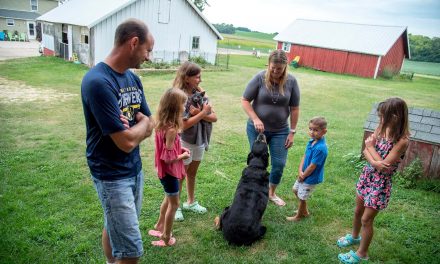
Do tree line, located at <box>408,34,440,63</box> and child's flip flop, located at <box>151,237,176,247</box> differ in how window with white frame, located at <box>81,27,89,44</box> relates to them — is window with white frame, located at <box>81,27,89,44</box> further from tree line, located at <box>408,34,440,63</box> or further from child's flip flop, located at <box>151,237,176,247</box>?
tree line, located at <box>408,34,440,63</box>

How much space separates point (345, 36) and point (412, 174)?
30169 mm

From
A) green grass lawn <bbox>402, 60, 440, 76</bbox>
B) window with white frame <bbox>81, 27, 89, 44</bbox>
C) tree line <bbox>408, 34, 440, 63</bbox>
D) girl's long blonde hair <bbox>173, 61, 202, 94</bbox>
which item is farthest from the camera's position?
tree line <bbox>408, 34, 440, 63</bbox>

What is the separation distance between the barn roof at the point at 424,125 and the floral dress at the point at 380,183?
2724 mm

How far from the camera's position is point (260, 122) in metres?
4.21

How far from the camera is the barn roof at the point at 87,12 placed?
724 inches

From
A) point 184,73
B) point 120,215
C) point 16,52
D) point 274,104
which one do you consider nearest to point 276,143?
point 274,104

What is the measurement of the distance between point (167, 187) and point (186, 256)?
808 millimetres

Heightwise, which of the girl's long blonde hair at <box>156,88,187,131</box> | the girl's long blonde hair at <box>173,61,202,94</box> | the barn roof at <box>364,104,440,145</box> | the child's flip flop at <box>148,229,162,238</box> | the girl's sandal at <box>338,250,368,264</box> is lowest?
the child's flip flop at <box>148,229,162,238</box>

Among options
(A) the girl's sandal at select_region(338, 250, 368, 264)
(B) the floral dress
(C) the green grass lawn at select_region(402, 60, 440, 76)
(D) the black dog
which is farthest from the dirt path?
(C) the green grass lawn at select_region(402, 60, 440, 76)

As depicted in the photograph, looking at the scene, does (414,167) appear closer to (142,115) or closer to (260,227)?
(260,227)

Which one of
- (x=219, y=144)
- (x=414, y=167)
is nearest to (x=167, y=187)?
(x=219, y=144)

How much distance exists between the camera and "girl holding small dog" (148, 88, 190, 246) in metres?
3.21

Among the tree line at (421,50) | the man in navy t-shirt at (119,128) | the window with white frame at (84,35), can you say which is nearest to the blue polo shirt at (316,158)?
the man in navy t-shirt at (119,128)

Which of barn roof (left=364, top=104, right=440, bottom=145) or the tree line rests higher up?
the tree line
